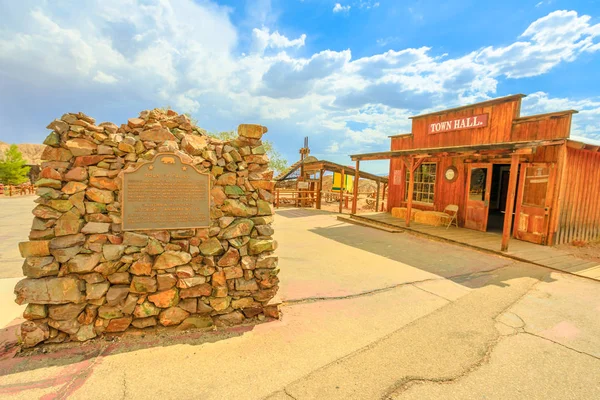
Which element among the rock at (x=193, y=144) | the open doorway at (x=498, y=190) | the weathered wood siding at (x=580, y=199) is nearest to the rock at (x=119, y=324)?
the rock at (x=193, y=144)

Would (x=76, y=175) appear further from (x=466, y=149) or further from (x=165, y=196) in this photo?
(x=466, y=149)

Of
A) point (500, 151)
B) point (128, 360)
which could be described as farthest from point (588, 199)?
point (128, 360)

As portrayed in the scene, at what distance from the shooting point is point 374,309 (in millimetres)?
4016

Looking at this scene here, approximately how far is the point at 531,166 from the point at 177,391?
10.0m

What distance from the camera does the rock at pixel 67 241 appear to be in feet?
9.32

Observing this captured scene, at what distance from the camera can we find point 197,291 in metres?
3.29

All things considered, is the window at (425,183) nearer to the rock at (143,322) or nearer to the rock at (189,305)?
the rock at (189,305)

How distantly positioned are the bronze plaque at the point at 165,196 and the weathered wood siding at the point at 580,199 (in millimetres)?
9427

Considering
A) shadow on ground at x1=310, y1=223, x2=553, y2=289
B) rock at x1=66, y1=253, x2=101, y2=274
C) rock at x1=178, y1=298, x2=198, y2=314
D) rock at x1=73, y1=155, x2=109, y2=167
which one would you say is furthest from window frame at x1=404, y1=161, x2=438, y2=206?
rock at x1=66, y1=253, x2=101, y2=274

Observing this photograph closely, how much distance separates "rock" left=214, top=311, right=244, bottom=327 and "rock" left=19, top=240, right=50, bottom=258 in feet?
6.18

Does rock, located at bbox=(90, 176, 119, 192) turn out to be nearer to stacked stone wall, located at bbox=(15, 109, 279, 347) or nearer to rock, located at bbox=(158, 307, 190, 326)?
stacked stone wall, located at bbox=(15, 109, 279, 347)

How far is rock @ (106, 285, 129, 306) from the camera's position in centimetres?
297

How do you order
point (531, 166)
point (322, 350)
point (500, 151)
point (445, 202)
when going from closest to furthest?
point (322, 350) < point (500, 151) < point (531, 166) < point (445, 202)

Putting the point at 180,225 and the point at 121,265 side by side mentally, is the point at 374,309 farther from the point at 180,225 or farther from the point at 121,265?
the point at 121,265
